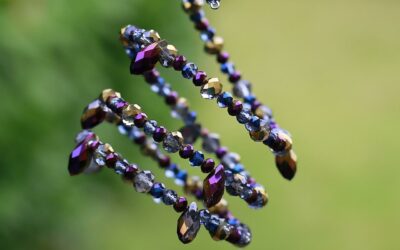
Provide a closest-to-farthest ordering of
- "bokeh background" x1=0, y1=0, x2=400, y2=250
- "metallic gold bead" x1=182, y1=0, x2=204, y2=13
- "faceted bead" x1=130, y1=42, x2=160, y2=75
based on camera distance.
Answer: "faceted bead" x1=130, y1=42, x2=160, y2=75 < "metallic gold bead" x1=182, y1=0, x2=204, y2=13 < "bokeh background" x1=0, y1=0, x2=400, y2=250

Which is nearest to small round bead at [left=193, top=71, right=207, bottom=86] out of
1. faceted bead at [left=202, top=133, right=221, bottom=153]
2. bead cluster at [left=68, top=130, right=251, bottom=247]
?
bead cluster at [left=68, top=130, right=251, bottom=247]

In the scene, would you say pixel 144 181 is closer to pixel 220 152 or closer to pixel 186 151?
pixel 186 151

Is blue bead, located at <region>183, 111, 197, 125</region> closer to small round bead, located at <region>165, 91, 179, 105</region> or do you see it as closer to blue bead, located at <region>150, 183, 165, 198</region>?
small round bead, located at <region>165, 91, 179, 105</region>

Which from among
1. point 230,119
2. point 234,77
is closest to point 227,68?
point 234,77

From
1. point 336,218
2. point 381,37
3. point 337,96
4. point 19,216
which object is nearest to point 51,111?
point 19,216

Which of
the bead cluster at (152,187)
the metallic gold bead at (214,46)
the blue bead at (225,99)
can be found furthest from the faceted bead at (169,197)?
the metallic gold bead at (214,46)
